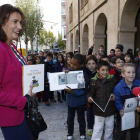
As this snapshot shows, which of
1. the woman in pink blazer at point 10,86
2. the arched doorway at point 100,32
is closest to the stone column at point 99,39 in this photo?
the arched doorway at point 100,32

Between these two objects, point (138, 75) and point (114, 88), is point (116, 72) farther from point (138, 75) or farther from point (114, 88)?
point (114, 88)

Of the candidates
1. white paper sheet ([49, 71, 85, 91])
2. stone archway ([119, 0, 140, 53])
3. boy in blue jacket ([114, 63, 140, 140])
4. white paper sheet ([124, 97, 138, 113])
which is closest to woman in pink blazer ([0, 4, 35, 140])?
white paper sheet ([49, 71, 85, 91])

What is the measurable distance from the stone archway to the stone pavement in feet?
15.4

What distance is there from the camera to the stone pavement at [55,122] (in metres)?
3.37

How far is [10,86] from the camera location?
1.48 m

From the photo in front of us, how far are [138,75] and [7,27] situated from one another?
3138 millimetres

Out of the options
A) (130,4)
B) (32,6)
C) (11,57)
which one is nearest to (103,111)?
(11,57)

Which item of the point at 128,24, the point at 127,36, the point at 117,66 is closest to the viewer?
the point at 117,66

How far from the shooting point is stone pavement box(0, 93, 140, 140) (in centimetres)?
337

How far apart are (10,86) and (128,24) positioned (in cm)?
753

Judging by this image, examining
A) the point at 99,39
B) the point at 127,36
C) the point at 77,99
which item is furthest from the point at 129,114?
the point at 99,39

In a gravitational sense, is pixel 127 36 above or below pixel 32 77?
above

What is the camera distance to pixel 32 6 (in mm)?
21344

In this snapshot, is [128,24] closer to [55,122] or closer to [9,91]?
[55,122]
